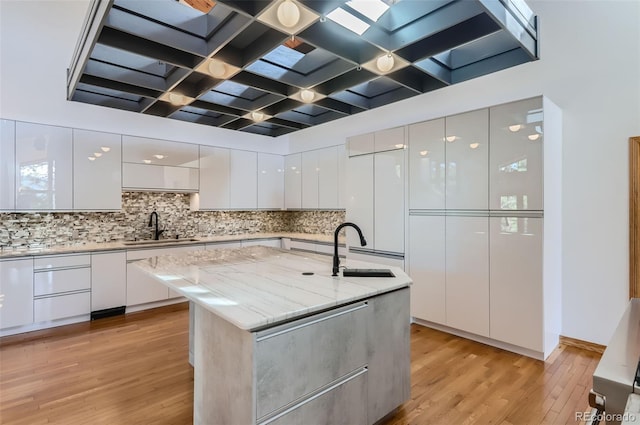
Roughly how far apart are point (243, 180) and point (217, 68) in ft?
9.92

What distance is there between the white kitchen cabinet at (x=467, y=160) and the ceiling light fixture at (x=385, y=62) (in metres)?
1.08

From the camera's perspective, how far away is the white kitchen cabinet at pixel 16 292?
334 cm

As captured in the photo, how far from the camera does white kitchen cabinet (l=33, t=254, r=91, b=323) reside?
3527 millimetres

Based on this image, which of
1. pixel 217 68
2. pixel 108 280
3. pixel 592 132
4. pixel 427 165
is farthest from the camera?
pixel 108 280

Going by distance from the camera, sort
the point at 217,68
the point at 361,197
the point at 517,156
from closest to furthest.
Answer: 1. the point at 217,68
2. the point at 517,156
3. the point at 361,197

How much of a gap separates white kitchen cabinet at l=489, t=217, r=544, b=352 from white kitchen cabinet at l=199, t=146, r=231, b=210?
13.0 ft

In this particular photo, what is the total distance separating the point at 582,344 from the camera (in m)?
3.07

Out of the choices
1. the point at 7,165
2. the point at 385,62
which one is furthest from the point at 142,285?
the point at 385,62

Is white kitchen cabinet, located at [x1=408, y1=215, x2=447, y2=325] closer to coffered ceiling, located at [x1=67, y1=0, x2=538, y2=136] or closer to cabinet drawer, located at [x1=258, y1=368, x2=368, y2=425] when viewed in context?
coffered ceiling, located at [x1=67, y1=0, x2=538, y2=136]

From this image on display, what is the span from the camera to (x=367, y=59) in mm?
2525

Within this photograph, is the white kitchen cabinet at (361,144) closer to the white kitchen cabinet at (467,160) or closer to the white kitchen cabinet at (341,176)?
the white kitchen cabinet at (341,176)

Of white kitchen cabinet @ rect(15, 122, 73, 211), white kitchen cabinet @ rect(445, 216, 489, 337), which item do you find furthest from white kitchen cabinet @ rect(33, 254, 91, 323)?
white kitchen cabinet @ rect(445, 216, 489, 337)

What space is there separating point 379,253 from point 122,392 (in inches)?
114

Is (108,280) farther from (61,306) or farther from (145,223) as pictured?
(145,223)
